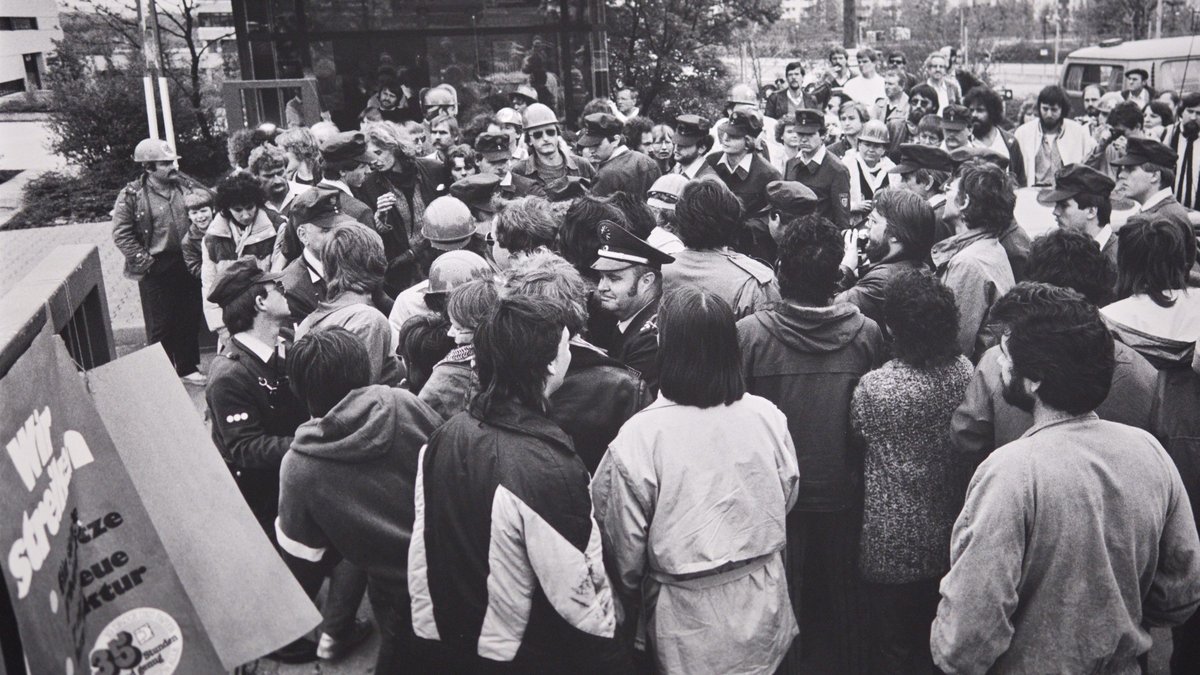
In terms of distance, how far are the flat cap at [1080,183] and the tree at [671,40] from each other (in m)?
14.1

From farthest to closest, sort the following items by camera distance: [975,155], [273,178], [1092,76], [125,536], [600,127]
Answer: [1092,76] → [600,127] → [273,178] → [975,155] → [125,536]

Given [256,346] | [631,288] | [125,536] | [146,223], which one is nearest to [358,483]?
[256,346]

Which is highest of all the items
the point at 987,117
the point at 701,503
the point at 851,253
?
the point at 987,117

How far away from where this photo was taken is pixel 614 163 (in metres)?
7.43

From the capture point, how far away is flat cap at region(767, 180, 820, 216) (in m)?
5.55

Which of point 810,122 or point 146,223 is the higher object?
point 810,122

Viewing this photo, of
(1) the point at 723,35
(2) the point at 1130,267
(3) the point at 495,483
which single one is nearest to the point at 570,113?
(1) the point at 723,35

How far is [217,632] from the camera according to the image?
209 cm

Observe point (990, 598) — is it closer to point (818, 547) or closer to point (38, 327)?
point (818, 547)

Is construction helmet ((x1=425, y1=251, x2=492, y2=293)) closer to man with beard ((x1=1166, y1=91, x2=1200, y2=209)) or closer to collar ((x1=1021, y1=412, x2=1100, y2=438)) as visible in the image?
collar ((x1=1021, y1=412, x2=1100, y2=438))

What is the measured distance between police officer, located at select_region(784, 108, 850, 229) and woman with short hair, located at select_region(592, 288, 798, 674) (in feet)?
13.6

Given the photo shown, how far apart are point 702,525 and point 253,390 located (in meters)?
1.99

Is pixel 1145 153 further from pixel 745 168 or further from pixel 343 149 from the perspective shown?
pixel 343 149

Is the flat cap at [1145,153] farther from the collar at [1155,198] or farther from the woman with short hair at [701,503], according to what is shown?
the woman with short hair at [701,503]
